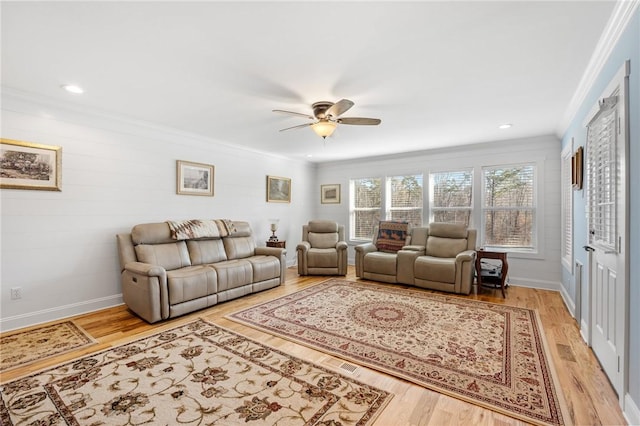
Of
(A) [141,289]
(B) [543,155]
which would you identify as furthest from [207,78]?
(B) [543,155]

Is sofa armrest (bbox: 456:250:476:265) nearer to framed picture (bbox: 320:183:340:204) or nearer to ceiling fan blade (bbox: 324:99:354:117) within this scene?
ceiling fan blade (bbox: 324:99:354:117)

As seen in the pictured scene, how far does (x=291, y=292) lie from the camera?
445 centimetres

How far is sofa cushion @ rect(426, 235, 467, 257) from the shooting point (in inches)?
191

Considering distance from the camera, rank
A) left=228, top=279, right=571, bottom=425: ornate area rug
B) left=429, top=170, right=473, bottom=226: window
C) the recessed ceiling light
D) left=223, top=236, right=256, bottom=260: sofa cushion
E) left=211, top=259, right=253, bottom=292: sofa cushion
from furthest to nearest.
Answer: left=429, top=170, right=473, bottom=226: window → left=223, top=236, right=256, bottom=260: sofa cushion → left=211, top=259, right=253, bottom=292: sofa cushion → the recessed ceiling light → left=228, top=279, right=571, bottom=425: ornate area rug

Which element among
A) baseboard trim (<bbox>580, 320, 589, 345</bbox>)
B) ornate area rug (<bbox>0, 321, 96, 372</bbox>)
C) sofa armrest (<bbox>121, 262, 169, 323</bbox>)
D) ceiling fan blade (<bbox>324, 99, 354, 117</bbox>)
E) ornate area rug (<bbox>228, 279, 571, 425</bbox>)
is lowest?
ornate area rug (<bbox>0, 321, 96, 372</bbox>)

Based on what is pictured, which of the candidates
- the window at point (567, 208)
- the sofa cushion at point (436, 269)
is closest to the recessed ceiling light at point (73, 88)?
the sofa cushion at point (436, 269)

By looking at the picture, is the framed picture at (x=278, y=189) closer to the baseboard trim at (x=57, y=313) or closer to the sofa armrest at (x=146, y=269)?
the sofa armrest at (x=146, y=269)

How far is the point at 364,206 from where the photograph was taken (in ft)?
22.1

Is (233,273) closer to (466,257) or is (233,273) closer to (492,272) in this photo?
(466,257)

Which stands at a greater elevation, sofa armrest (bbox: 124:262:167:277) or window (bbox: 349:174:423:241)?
window (bbox: 349:174:423:241)

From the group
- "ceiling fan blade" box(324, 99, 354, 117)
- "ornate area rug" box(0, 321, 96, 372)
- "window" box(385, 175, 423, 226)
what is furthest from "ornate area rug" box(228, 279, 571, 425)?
"ceiling fan blade" box(324, 99, 354, 117)

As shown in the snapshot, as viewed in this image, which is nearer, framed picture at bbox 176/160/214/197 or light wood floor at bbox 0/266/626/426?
light wood floor at bbox 0/266/626/426

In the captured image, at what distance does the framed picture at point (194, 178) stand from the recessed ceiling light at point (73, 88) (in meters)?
1.60

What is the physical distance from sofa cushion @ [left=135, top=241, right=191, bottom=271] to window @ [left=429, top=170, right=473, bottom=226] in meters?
4.44
